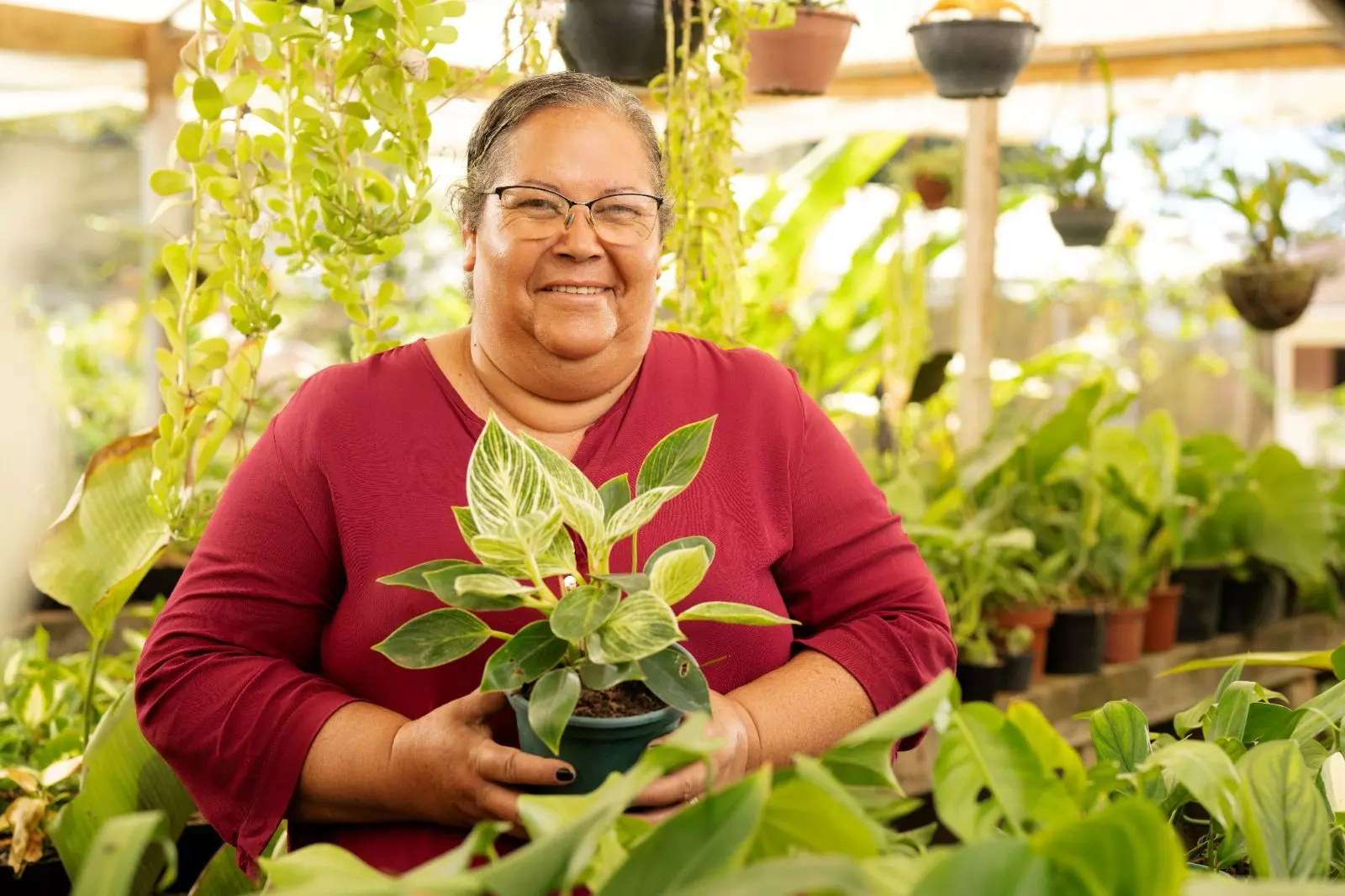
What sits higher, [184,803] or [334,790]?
[334,790]

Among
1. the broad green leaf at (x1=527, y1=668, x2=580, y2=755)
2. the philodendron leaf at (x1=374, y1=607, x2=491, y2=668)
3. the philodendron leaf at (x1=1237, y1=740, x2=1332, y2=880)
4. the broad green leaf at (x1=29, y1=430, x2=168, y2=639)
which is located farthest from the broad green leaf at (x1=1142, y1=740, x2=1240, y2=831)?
the broad green leaf at (x1=29, y1=430, x2=168, y2=639)

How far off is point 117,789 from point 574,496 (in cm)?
105

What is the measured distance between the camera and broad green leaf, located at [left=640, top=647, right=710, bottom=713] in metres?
0.99

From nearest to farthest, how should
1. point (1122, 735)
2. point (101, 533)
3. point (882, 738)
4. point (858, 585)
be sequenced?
1. point (882, 738)
2. point (1122, 735)
3. point (858, 585)
4. point (101, 533)

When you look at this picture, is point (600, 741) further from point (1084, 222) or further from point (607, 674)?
point (1084, 222)

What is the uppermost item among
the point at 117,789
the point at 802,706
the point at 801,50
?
the point at 801,50

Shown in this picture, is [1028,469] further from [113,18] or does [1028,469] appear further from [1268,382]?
[1268,382]

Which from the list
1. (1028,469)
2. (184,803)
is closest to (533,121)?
(184,803)

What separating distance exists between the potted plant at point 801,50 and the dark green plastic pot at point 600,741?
153 cm

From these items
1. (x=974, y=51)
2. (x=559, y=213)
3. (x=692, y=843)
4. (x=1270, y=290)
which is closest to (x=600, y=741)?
(x=692, y=843)

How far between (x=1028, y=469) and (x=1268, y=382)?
147 inches

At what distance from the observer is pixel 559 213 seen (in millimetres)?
1410

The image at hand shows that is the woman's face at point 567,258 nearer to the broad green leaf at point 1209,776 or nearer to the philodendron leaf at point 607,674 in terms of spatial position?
the philodendron leaf at point 607,674

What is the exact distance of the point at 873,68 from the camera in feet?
13.8
